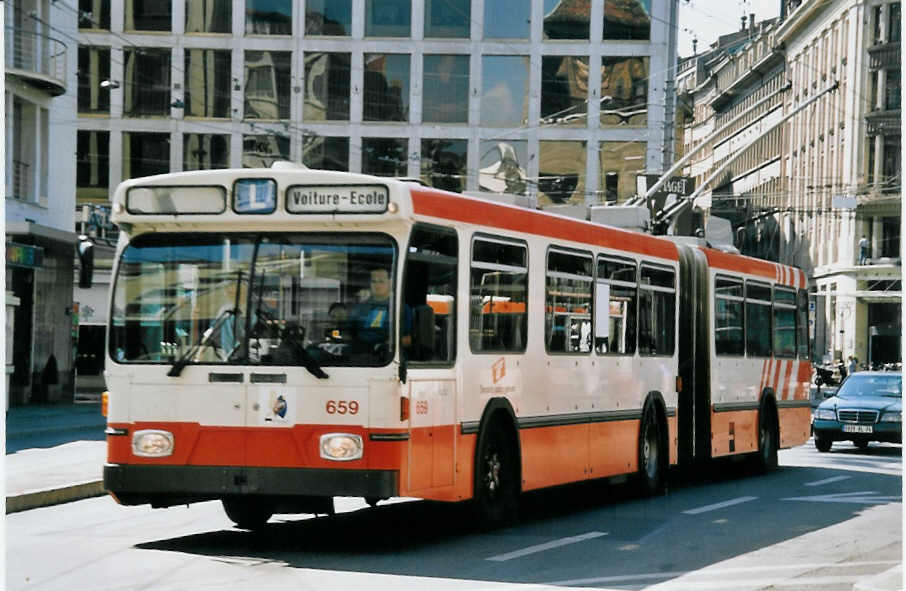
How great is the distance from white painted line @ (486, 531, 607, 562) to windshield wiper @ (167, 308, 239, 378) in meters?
2.52

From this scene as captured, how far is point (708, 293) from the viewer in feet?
66.3

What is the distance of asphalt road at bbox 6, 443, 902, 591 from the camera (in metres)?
10.7

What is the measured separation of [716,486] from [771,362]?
3.24 m

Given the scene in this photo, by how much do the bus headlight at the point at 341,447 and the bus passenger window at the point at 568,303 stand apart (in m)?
3.50

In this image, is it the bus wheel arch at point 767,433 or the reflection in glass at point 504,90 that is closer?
the bus wheel arch at point 767,433

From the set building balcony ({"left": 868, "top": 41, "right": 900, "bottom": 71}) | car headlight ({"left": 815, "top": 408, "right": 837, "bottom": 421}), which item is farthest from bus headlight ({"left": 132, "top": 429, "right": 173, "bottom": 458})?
building balcony ({"left": 868, "top": 41, "right": 900, "bottom": 71})

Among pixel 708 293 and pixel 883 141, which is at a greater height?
pixel 883 141

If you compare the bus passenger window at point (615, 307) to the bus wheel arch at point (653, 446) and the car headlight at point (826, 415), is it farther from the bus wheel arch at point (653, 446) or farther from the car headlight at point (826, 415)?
the car headlight at point (826, 415)

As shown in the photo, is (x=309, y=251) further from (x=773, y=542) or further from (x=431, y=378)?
(x=773, y=542)

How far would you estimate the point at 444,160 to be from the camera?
194 ft

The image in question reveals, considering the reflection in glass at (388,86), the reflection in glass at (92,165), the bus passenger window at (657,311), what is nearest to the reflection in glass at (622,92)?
the reflection in glass at (388,86)

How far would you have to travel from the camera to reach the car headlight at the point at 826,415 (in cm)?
2867

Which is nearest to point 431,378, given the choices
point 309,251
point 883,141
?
point 309,251

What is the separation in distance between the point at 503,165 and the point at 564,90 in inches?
133
